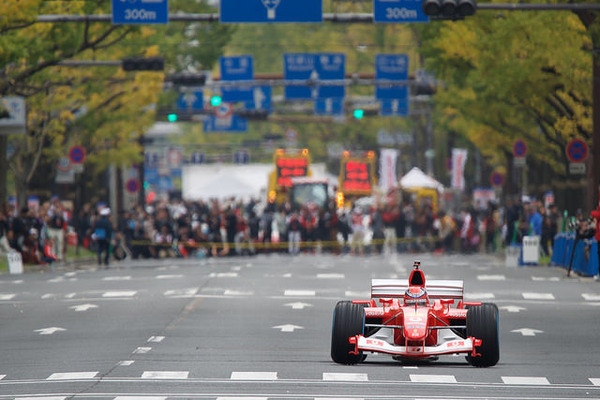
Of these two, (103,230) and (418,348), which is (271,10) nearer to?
(103,230)

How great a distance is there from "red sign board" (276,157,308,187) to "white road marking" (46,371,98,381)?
55.7 meters

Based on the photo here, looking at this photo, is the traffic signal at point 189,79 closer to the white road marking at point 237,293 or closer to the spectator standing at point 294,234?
the spectator standing at point 294,234

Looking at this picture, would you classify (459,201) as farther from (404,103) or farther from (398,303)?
(398,303)

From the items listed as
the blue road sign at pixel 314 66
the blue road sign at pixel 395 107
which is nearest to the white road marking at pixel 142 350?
the blue road sign at pixel 314 66

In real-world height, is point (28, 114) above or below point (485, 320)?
above

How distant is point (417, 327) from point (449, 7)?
13.9 m

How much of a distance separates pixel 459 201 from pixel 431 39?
2777 cm

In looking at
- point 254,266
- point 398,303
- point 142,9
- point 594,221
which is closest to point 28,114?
point 254,266

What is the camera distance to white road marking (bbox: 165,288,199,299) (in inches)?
1096

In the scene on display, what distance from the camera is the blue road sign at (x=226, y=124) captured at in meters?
80.6

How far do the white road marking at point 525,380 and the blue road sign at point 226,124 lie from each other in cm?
6571

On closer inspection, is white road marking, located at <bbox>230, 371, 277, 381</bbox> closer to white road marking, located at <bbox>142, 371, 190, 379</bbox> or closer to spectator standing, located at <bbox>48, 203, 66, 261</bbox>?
white road marking, located at <bbox>142, 371, 190, 379</bbox>

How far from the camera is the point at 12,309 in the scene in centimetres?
2538

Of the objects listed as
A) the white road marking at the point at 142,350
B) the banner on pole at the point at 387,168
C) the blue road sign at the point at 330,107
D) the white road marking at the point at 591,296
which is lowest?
the white road marking at the point at 591,296
